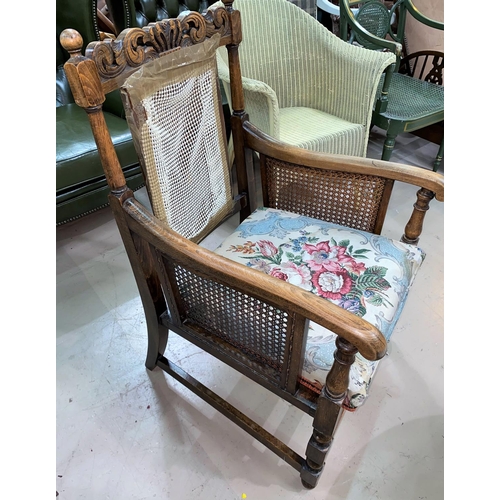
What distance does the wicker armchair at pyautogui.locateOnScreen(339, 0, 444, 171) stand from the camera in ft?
6.03

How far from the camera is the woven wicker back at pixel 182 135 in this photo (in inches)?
32.3

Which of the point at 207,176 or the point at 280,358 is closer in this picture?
the point at 280,358

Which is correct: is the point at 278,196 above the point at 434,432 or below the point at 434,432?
above

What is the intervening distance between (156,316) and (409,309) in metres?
0.98

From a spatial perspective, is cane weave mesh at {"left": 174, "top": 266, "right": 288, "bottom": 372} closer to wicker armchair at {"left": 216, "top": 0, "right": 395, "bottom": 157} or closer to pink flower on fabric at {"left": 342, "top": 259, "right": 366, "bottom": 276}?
pink flower on fabric at {"left": 342, "top": 259, "right": 366, "bottom": 276}

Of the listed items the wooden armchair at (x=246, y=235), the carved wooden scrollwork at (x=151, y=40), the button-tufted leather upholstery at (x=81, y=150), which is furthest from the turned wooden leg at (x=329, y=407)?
the button-tufted leather upholstery at (x=81, y=150)

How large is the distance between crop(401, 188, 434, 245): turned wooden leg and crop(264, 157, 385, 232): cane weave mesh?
0.09m

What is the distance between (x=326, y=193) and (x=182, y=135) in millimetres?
444

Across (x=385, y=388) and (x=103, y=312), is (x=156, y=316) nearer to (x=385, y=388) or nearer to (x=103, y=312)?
(x=103, y=312)

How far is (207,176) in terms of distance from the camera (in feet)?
3.55

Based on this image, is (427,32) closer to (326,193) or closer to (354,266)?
(326,193)

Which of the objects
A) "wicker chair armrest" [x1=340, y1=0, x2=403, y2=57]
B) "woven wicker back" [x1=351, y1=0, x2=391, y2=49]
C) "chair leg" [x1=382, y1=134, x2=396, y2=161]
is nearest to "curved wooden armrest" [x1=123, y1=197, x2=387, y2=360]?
"chair leg" [x1=382, y1=134, x2=396, y2=161]

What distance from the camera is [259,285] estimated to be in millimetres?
696

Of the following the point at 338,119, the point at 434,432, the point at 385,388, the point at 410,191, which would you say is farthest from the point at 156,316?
the point at 410,191
